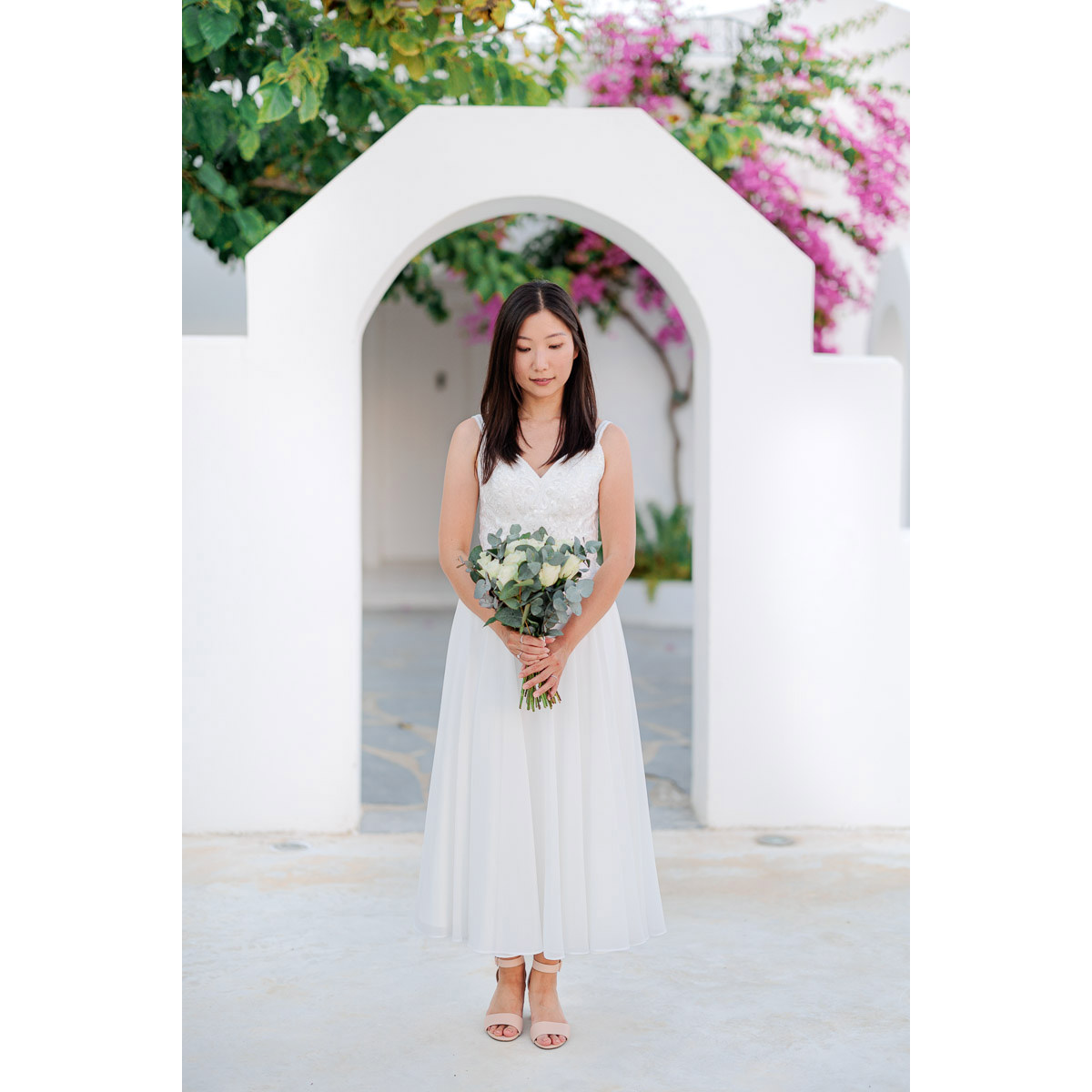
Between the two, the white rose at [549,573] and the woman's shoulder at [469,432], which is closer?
the white rose at [549,573]

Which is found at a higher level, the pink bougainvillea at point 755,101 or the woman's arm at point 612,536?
the pink bougainvillea at point 755,101

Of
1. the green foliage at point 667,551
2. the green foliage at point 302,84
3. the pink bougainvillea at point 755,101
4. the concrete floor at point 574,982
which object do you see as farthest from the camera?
the green foliage at point 667,551

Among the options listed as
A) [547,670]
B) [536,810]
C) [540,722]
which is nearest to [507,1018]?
[536,810]

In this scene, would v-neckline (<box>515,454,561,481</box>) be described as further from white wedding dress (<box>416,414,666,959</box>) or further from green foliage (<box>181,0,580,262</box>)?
green foliage (<box>181,0,580,262</box>)

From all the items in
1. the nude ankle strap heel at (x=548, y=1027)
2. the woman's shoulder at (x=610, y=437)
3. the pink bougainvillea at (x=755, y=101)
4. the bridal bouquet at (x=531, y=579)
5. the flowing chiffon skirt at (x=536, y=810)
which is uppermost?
the pink bougainvillea at (x=755, y=101)

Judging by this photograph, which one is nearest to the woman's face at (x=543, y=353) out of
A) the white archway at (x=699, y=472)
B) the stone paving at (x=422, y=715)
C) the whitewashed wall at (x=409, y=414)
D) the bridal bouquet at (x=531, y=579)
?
the bridal bouquet at (x=531, y=579)

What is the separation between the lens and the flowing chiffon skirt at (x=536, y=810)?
275 cm

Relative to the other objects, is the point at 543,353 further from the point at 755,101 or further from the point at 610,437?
the point at 755,101

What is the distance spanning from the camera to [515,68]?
5281 mm

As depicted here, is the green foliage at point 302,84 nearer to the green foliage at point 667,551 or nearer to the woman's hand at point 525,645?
the woman's hand at point 525,645

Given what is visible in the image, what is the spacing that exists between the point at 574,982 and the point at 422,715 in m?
3.39
